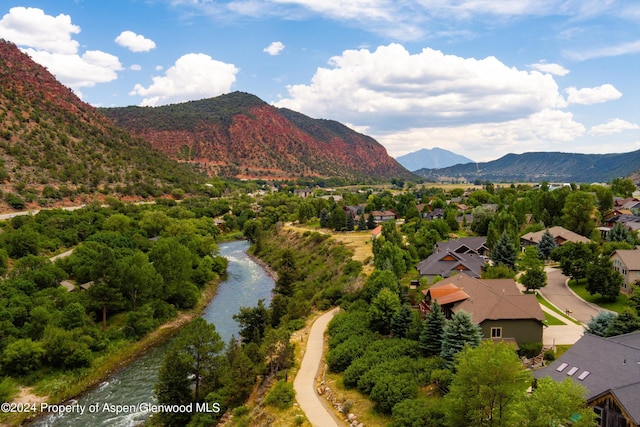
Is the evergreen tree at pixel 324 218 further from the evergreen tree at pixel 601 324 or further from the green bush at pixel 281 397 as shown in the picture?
the green bush at pixel 281 397

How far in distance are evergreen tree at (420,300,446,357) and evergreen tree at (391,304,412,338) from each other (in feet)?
10.2

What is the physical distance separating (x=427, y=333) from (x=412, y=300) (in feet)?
31.0

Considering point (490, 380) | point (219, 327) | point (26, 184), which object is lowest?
point (219, 327)

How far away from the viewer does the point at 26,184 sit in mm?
68000

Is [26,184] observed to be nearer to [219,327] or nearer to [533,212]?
[219,327]

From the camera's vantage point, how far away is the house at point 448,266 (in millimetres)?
40656

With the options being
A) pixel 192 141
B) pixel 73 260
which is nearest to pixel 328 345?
pixel 73 260

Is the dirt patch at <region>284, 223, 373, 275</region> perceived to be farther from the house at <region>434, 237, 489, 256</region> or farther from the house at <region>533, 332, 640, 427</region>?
the house at <region>533, 332, 640, 427</region>

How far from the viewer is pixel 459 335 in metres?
22.5

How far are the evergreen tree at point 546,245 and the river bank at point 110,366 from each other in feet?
123

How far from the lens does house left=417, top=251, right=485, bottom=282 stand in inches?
1601

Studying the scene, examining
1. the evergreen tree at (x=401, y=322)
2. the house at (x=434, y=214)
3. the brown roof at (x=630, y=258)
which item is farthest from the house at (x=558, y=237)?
the evergreen tree at (x=401, y=322)

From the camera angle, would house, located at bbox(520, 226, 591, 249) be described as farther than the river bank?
Yes

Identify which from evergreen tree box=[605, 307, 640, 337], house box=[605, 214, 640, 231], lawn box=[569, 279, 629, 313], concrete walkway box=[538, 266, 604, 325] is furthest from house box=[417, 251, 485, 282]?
house box=[605, 214, 640, 231]
